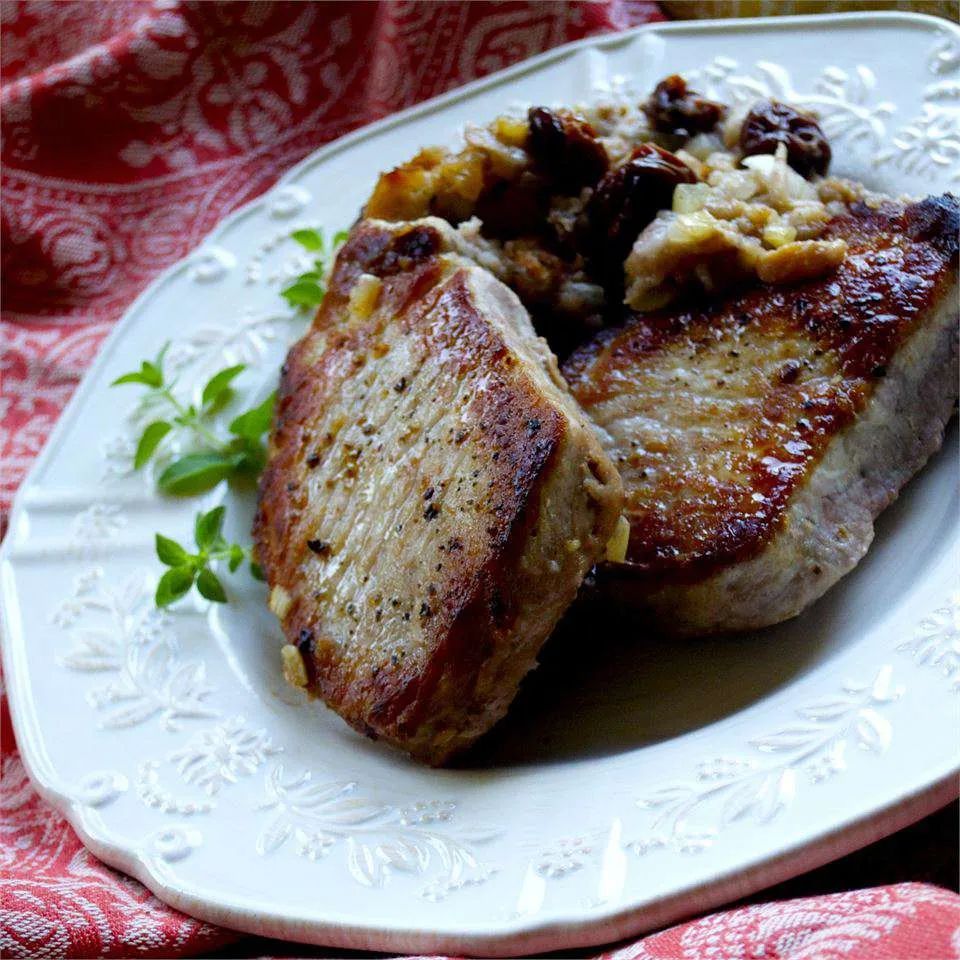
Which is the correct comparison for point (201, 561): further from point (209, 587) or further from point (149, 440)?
point (149, 440)

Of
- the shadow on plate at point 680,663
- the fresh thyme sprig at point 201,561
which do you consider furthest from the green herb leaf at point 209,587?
the shadow on plate at point 680,663

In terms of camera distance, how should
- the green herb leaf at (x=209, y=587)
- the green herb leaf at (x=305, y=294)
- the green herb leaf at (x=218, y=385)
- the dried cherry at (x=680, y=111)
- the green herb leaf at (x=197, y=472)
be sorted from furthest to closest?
the green herb leaf at (x=305, y=294)
the green herb leaf at (x=218, y=385)
the green herb leaf at (x=197, y=472)
the dried cherry at (x=680, y=111)
the green herb leaf at (x=209, y=587)

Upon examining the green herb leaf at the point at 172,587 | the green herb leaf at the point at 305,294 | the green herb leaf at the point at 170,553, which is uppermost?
the green herb leaf at the point at 305,294

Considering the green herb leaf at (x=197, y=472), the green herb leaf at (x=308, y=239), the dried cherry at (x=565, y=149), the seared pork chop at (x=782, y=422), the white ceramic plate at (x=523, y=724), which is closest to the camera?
the white ceramic plate at (x=523, y=724)

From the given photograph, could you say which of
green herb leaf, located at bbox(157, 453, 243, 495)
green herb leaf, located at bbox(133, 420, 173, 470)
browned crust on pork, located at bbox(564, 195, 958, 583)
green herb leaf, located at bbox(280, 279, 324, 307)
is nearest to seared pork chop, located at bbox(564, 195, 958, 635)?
browned crust on pork, located at bbox(564, 195, 958, 583)

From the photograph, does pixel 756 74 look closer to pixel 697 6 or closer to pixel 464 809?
pixel 697 6

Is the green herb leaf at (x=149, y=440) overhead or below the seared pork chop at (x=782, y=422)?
below

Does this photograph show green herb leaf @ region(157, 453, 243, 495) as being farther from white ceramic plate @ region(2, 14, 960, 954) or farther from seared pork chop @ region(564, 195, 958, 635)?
seared pork chop @ region(564, 195, 958, 635)

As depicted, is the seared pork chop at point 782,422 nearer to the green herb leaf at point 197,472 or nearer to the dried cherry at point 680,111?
the dried cherry at point 680,111
